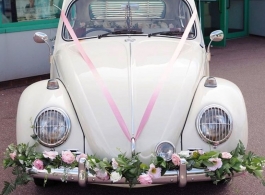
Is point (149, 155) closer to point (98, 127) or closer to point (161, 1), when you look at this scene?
point (98, 127)

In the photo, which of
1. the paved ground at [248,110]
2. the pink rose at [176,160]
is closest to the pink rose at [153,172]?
the pink rose at [176,160]

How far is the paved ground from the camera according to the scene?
184 inches

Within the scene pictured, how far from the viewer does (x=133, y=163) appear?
3631mm

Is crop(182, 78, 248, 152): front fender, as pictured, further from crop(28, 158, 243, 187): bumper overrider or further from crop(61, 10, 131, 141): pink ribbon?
crop(61, 10, 131, 141): pink ribbon

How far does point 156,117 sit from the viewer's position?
157 inches

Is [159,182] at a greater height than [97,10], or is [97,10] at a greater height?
[97,10]

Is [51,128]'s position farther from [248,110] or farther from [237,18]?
[237,18]

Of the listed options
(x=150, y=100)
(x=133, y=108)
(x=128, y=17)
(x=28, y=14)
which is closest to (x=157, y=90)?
(x=150, y=100)

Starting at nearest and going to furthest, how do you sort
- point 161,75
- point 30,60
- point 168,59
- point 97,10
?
point 161,75 → point 168,59 → point 97,10 → point 30,60

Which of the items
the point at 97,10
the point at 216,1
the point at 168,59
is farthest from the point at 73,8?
the point at 216,1

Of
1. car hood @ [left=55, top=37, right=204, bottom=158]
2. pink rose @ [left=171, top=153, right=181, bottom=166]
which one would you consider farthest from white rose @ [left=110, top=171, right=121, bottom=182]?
pink rose @ [left=171, top=153, right=181, bottom=166]

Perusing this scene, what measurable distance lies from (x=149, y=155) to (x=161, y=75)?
77 centimetres

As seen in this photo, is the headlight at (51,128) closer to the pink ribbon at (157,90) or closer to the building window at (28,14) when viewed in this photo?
the pink ribbon at (157,90)

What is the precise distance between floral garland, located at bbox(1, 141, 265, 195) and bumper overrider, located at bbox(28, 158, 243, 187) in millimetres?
29
